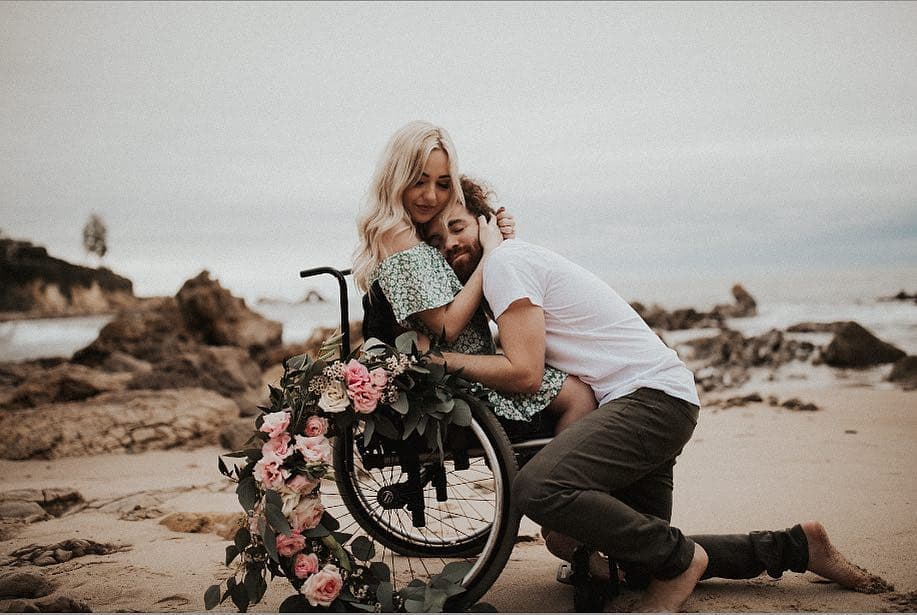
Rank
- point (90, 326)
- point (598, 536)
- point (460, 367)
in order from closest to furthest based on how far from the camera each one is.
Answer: point (598, 536) → point (460, 367) → point (90, 326)

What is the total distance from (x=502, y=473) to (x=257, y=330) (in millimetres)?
7467

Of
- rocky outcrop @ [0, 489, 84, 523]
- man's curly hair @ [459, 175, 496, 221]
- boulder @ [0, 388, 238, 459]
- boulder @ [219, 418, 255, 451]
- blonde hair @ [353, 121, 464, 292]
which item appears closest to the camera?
blonde hair @ [353, 121, 464, 292]

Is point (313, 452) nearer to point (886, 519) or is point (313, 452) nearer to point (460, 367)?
point (460, 367)

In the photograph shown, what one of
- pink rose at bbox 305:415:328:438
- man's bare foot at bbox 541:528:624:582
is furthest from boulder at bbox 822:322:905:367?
pink rose at bbox 305:415:328:438

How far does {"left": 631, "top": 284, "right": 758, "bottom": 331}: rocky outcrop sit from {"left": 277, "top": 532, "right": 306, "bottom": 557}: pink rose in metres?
13.8

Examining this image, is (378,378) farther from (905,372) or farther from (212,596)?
(905,372)

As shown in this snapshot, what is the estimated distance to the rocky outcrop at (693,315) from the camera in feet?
55.6

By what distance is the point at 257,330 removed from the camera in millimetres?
9516

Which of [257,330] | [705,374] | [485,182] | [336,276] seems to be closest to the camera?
[336,276]

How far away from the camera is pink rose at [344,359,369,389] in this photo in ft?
8.33

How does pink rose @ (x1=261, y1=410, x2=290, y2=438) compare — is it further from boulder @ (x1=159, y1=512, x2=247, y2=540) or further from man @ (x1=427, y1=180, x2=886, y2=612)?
boulder @ (x1=159, y1=512, x2=247, y2=540)

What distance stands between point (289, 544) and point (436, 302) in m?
0.95

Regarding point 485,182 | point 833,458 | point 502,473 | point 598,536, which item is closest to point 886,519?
point 833,458

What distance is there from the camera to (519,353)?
2.63 meters
